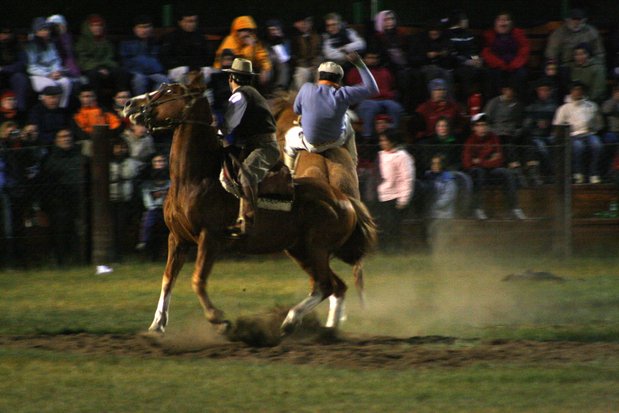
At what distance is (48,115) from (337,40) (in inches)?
170

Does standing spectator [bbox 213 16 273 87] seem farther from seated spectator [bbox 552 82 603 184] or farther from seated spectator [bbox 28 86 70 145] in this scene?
seated spectator [bbox 552 82 603 184]

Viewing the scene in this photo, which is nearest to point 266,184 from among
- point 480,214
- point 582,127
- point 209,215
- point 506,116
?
point 209,215

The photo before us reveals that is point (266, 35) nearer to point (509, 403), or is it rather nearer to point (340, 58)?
point (340, 58)

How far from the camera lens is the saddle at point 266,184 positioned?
9.75m

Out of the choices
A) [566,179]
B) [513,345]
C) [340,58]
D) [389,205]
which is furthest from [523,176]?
[513,345]

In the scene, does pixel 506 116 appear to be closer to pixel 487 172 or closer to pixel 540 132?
pixel 540 132

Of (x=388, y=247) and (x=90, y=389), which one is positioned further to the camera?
(x=388, y=247)

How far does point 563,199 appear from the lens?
15.9m

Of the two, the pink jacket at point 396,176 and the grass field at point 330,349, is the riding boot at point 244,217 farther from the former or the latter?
the pink jacket at point 396,176

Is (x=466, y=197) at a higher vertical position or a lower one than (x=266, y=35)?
lower

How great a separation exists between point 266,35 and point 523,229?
4.69 metres

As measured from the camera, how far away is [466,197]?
51.6 feet

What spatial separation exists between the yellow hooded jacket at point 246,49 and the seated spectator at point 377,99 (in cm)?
128

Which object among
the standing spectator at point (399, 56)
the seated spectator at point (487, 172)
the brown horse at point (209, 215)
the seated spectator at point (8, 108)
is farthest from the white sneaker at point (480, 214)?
the seated spectator at point (8, 108)
